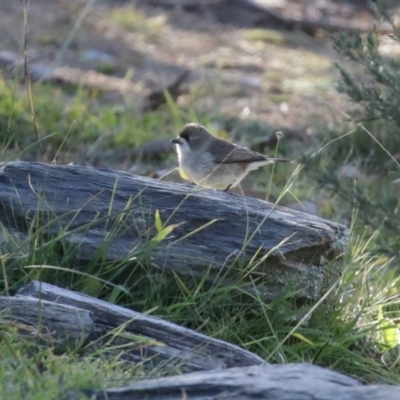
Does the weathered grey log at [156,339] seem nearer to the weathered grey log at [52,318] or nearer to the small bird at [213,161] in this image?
the weathered grey log at [52,318]

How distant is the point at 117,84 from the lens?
10.8 m

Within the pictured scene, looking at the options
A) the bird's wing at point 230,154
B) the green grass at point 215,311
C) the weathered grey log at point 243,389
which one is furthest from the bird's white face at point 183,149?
the weathered grey log at point 243,389

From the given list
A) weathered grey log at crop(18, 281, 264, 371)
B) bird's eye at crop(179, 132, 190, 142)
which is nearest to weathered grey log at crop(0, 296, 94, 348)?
weathered grey log at crop(18, 281, 264, 371)

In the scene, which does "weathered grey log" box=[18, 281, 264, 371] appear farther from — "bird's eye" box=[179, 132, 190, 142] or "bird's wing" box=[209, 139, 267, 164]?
"bird's eye" box=[179, 132, 190, 142]

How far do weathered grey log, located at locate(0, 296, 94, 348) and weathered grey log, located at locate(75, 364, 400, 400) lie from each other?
63cm

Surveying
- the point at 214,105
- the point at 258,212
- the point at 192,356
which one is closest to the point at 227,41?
the point at 214,105

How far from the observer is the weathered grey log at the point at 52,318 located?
13.4 ft

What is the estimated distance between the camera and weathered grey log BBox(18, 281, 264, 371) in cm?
411

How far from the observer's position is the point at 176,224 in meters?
4.80

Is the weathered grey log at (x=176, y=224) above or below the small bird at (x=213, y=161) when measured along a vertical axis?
above

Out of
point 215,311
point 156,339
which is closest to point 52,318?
point 156,339

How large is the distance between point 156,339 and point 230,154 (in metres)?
2.58

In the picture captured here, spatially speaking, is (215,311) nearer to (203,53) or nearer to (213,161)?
(213,161)

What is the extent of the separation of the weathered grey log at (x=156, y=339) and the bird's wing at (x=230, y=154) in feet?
8.12
